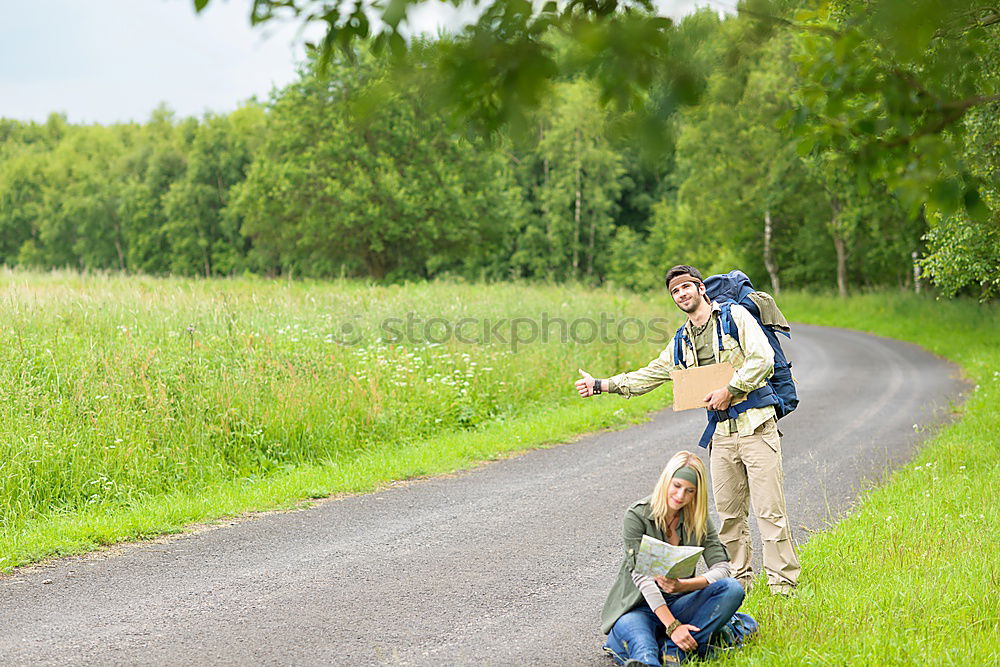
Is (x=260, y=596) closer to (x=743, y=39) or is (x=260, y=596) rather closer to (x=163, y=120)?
(x=743, y=39)

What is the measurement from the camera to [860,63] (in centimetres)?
357

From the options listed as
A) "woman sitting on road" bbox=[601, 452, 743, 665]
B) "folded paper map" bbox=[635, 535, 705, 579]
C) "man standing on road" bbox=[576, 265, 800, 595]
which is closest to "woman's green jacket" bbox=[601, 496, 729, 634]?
Result: "woman sitting on road" bbox=[601, 452, 743, 665]

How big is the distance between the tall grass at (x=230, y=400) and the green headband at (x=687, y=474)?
15.6ft

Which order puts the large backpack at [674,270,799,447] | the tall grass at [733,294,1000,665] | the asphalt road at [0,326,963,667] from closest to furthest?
the tall grass at [733,294,1000,665] → the asphalt road at [0,326,963,667] → the large backpack at [674,270,799,447]

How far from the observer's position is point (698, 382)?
554 cm

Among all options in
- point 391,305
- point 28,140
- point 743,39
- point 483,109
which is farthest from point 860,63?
point 28,140

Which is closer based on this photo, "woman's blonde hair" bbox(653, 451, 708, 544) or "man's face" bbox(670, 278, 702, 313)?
"woman's blonde hair" bbox(653, 451, 708, 544)

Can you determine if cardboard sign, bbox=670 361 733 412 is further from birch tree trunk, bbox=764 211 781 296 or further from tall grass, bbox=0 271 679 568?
birch tree trunk, bbox=764 211 781 296

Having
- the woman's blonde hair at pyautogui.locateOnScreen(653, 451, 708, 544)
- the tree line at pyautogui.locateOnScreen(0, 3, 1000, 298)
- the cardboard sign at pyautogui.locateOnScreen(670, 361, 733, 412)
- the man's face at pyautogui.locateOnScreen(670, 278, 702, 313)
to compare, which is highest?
the tree line at pyautogui.locateOnScreen(0, 3, 1000, 298)

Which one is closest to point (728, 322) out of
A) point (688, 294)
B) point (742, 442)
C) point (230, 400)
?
point (688, 294)

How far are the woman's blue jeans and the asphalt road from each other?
0.23 metres

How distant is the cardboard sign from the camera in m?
5.45

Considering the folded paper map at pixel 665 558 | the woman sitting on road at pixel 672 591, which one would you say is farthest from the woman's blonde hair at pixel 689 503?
the folded paper map at pixel 665 558

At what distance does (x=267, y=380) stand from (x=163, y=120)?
95319 millimetres
